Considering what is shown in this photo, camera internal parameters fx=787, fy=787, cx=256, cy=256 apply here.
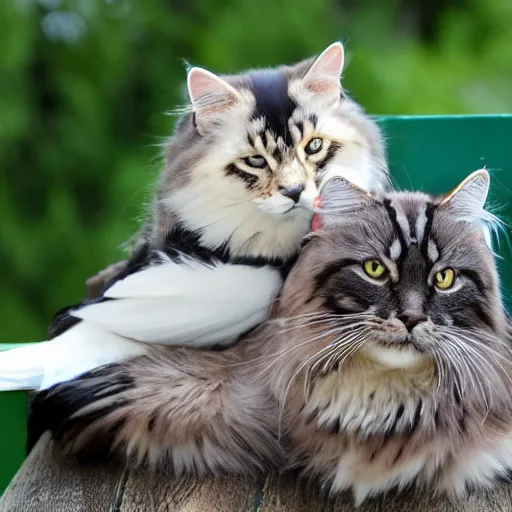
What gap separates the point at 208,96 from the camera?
2.97 ft

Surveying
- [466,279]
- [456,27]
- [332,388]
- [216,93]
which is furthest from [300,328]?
[456,27]

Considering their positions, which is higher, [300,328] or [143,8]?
[143,8]

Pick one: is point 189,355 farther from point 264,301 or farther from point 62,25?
point 62,25

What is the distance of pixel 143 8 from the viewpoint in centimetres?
224

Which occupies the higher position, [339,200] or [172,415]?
[339,200]

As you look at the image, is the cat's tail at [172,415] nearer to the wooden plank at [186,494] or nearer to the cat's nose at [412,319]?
the wooden plank at [186,494]

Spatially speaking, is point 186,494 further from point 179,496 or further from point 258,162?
point 258,162

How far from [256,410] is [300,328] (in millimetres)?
105

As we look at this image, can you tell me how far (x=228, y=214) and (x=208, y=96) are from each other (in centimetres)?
14

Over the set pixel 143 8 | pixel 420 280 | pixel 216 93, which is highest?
pixel 143 8

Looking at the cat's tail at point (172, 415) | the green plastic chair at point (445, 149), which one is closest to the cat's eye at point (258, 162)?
the cat's tail at point (172, 415)

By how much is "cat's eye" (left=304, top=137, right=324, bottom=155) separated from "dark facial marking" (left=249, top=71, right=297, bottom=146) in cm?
2

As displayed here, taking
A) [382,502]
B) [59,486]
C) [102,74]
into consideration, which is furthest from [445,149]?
[102,74]

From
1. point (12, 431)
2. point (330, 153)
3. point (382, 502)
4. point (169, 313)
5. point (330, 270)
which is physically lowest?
point (12, 431)
